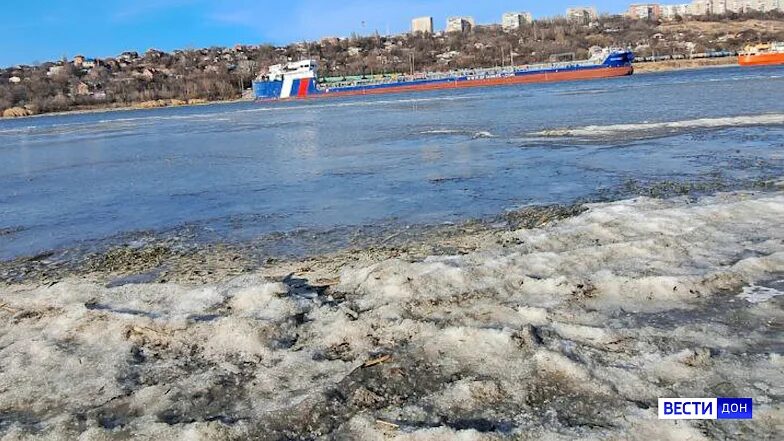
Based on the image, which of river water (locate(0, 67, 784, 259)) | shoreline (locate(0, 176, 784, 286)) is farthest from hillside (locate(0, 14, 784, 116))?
shoreline (locate(0, 176, 784, 286))

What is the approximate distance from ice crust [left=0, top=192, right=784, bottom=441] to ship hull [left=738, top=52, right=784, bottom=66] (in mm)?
79734

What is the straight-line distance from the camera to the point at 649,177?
7828 millimetres

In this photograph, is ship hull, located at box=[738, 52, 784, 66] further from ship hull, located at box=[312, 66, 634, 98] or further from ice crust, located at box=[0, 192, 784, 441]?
ice crust, located at box=[0, 192, 784, 441]

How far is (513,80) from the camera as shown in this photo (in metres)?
71.2

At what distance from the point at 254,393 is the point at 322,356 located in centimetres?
45

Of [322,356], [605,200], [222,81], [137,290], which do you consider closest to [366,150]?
[605,200]

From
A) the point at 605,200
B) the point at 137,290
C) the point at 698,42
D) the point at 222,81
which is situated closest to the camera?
the point at 137,290

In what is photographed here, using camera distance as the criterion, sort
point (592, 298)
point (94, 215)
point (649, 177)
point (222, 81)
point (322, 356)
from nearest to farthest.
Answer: point (322, 356) → point (592, 298) → point (649, 177) → point (94, 215) → point (222, 81)

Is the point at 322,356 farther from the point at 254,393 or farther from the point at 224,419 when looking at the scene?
the point at 224,419

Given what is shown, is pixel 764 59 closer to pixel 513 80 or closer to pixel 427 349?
pixel 513 80

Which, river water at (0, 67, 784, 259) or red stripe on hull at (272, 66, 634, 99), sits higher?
red stripe on hull at (272, 66, 634, 99)

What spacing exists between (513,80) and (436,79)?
29.0 feet

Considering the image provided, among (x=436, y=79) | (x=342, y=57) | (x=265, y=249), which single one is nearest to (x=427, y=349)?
(x=265, y=249)

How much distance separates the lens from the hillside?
350 ft
